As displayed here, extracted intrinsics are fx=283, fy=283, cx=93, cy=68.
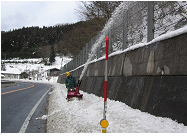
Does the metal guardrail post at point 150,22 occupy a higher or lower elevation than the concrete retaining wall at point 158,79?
higher

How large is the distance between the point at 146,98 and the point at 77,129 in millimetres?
1933

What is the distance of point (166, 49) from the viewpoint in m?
6.20

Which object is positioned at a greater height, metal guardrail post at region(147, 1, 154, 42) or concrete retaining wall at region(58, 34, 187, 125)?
metal guardrail post at region(147, 1, 154, 42)

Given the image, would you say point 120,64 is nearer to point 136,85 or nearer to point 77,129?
point 136,85

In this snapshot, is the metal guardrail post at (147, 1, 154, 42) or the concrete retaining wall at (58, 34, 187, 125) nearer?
the concrete retaining wall at (58, 34, 187, 125)

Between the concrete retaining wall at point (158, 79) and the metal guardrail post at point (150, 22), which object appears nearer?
the concrete retaining wall at point (158, 79)

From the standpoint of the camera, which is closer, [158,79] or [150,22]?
[158,79]

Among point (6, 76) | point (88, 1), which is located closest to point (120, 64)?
point (88, 1)

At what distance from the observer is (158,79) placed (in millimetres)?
6367

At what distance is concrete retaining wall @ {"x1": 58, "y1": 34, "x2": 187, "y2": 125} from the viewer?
5312 mm

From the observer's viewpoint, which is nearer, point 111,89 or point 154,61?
point 154,61

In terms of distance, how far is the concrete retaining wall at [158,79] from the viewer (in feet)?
17.4

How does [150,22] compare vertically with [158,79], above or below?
above

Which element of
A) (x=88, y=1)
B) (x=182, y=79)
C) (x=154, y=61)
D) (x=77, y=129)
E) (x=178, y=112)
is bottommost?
(x=77, y=129)
